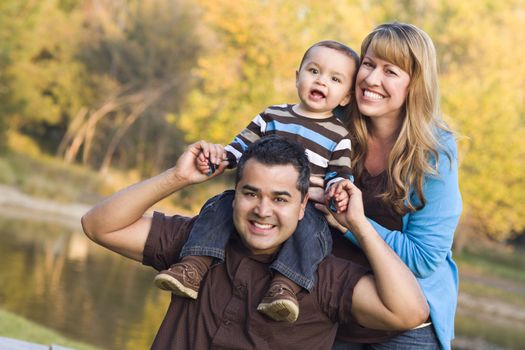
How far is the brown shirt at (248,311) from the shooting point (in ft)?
10.3

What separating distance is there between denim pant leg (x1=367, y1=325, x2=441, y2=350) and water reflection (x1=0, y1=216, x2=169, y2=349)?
7124mm

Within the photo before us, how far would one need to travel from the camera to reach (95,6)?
113 feet

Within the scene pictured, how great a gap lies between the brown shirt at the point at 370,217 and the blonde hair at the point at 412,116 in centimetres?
6

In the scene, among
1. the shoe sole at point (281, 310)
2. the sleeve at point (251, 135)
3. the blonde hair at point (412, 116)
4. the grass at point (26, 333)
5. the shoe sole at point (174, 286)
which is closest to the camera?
the shoe sole at point (281, 310)

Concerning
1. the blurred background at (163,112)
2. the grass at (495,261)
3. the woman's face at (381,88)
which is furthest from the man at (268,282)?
the grass at (495,261)

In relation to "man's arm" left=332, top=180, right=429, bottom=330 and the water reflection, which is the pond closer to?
the water reflection

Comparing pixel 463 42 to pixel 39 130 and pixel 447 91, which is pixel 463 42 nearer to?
pixel 447 91

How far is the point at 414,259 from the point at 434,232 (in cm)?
13

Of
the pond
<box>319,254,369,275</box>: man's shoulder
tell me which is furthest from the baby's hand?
the pond

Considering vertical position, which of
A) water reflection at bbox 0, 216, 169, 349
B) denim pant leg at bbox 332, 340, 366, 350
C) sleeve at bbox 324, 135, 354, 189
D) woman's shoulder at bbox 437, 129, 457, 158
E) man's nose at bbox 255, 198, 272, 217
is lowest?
water reflection at bbox 0, 216, 169, 349

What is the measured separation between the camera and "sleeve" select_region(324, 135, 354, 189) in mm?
3471

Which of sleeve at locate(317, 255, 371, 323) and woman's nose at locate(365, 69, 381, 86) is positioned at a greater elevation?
woman's nose at locate(365, 69, 381, 86)

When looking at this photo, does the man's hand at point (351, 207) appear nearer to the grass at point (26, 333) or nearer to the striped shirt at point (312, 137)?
the striped shirt at point (312, 137)

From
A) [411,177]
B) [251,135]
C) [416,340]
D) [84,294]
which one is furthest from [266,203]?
[84,294]
